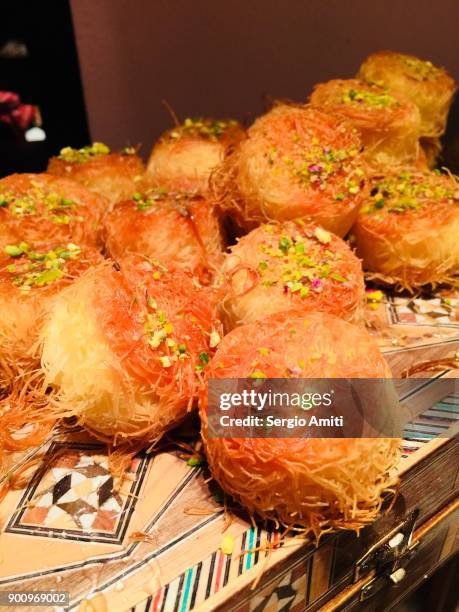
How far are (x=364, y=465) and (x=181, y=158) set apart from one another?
4.64 feet

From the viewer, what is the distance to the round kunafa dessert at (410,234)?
67.7 inches

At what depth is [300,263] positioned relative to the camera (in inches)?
57.5

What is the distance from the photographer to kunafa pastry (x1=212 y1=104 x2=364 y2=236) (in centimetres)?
161

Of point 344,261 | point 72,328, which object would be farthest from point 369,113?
point 72,328

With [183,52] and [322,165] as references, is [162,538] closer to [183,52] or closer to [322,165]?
[322,165]

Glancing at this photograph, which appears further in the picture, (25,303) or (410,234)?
(410,234)

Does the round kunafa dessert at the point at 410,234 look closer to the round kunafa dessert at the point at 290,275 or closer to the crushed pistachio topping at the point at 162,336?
the round kunafa dessert at the point at 290,275

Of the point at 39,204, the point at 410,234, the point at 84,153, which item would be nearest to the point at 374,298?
the point at 410,234

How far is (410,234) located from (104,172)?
1.13 m

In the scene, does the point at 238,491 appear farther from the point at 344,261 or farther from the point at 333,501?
the point at 344,261

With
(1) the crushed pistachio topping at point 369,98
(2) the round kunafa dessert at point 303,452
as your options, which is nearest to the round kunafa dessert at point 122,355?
(2) the round kunafa dessert at point 303,452

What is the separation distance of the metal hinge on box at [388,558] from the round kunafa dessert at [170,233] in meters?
0.86

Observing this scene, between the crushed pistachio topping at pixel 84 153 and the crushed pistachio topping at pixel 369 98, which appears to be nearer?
the crushed pistachio topping at pixel 369 98

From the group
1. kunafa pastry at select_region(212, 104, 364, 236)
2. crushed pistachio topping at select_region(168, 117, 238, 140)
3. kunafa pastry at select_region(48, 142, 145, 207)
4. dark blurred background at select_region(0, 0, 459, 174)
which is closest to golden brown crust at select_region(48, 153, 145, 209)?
kunafa pastry at select_region(48, 142, 145, 207)
